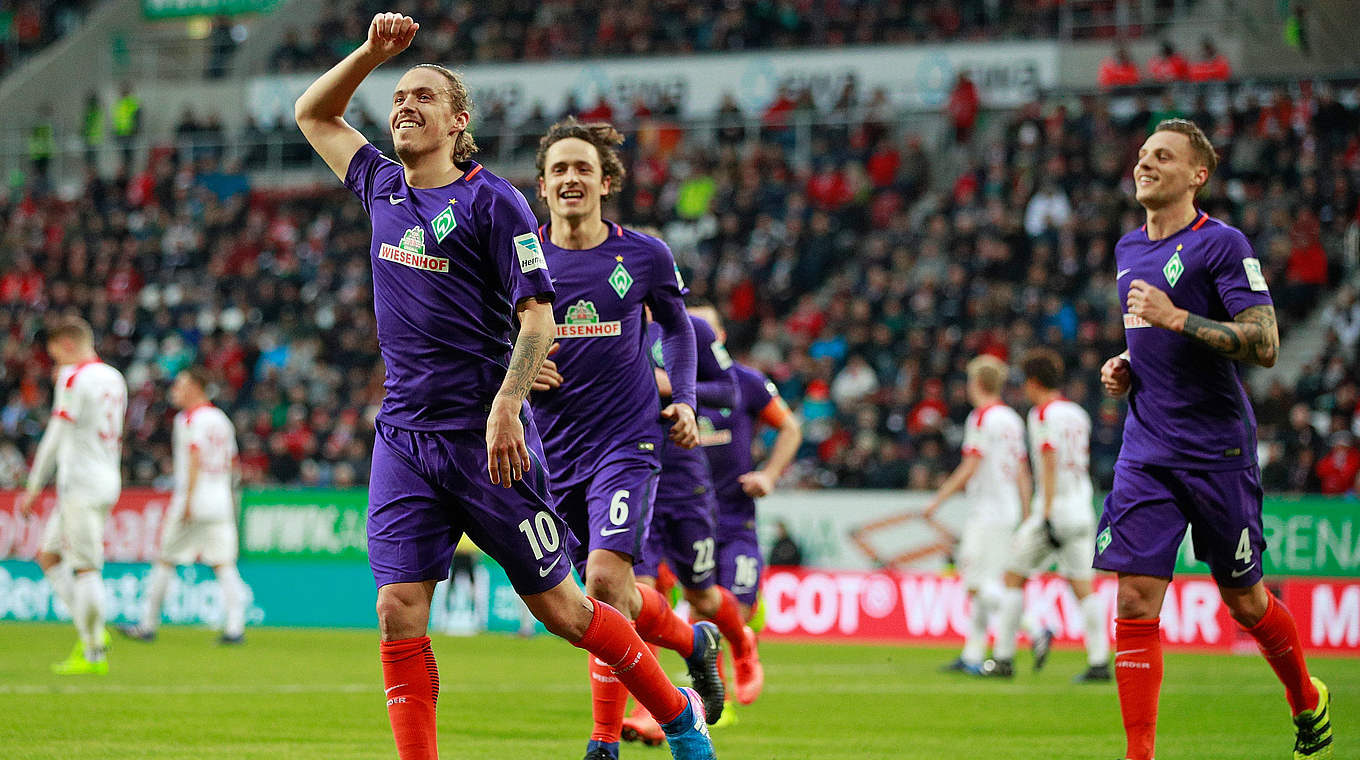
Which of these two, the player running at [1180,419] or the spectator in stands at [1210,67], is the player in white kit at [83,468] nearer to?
the player running at [1180,419]

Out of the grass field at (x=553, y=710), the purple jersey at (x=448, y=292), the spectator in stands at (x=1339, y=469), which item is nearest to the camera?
the purple jersey at (x=448, y=292)

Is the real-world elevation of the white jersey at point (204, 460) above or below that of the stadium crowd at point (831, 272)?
below

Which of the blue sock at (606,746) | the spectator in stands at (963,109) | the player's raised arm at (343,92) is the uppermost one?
the spectator in stands at (963,109)

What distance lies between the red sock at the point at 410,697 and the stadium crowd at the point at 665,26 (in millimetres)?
24624

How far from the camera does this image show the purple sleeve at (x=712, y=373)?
31.2 ft

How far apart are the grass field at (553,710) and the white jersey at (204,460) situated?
5.25 ft

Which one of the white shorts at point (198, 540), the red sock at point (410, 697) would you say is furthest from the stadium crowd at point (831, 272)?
the red sock at point (410, 697)

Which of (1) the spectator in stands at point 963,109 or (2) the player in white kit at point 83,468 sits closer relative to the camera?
(2) the player in white kit at point 83,468

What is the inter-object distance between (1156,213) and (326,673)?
26.8ft

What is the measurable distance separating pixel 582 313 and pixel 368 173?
184 centimetres

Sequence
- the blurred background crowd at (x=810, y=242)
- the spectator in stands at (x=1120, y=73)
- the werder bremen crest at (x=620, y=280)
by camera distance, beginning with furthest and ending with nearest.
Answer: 1. the spectator in stands at (x=1120, y=73)
2. the blurred background crowd at (x=810, y=242)
3. the werder bremen crest at (x=620, y=280)

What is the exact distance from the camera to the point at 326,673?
13047 mm

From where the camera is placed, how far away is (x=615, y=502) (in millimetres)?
7449

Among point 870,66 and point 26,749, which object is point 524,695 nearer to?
point 26,749
